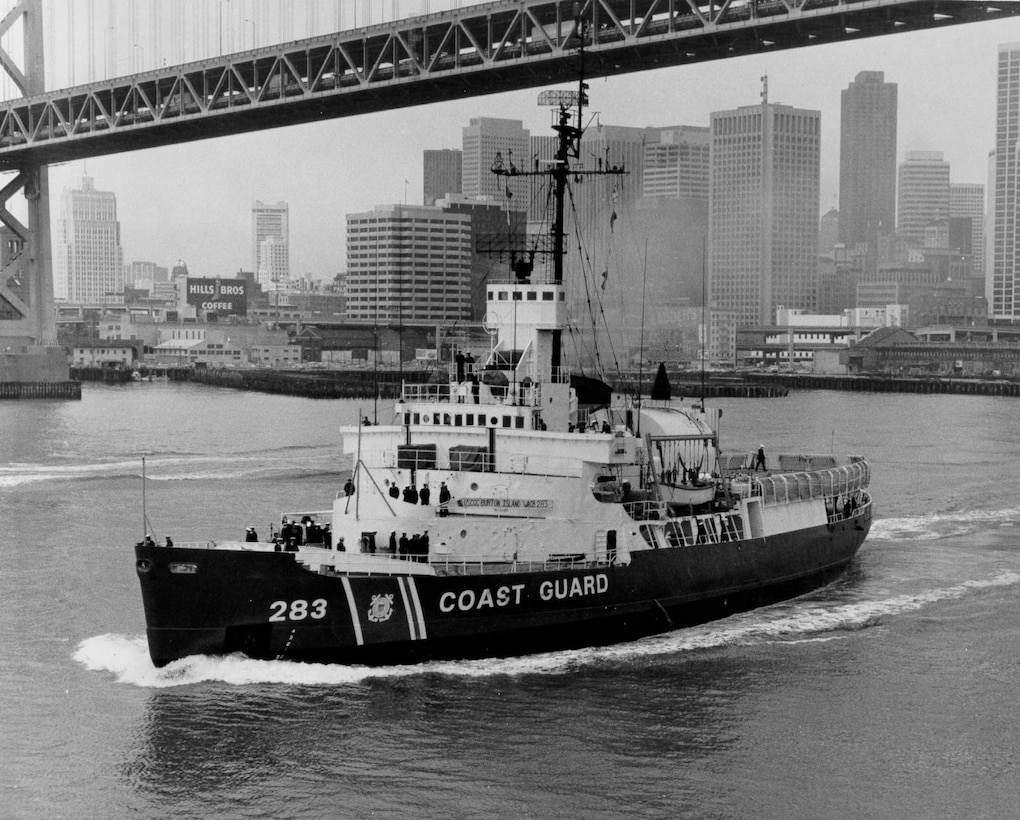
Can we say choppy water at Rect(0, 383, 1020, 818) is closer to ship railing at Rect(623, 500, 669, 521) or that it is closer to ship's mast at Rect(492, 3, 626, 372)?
ship railing at Rect(623, 500, 669, 521)

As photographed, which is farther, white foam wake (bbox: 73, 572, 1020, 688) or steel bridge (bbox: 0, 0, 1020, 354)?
steel bridge (bbox: 0, 0, 1020, 354)

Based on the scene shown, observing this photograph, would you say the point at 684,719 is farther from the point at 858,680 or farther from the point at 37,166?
the point at 37,166

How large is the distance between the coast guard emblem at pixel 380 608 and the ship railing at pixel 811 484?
6572 mm

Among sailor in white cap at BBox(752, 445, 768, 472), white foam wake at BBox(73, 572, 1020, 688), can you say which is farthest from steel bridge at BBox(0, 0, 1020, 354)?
white foam wake at BBox(73, 572, 1020, 688)

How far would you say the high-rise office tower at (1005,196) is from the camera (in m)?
168

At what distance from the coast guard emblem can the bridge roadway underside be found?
32.9 m

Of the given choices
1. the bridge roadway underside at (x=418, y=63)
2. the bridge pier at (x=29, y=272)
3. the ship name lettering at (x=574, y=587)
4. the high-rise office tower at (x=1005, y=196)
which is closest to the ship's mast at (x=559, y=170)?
the ship name lettering at (x=574, y=587)

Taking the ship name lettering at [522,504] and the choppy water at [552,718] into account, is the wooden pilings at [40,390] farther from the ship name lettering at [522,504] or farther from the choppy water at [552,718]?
the ship name lettering at [522,504]

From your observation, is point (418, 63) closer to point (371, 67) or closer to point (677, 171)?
point (371, 67)

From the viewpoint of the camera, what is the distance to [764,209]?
16212 cm

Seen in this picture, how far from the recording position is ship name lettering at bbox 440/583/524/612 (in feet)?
52.1

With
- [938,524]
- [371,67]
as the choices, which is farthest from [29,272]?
[938,524]

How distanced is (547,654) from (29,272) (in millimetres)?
59087

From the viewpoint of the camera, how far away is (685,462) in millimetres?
21375
